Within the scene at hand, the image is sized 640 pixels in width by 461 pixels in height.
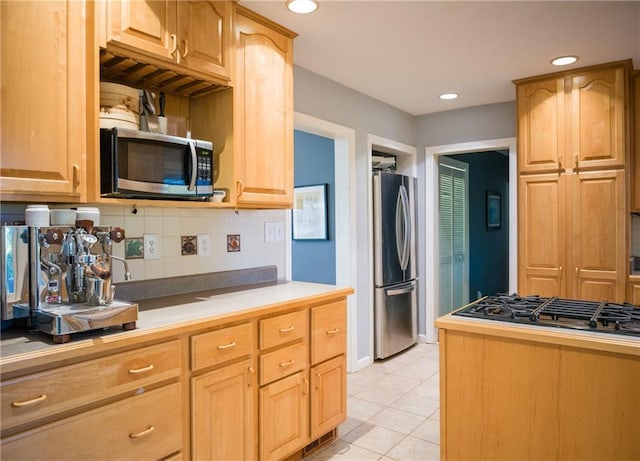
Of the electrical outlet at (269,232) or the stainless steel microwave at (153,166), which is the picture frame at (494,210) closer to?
the electrical outlet at (269,232)

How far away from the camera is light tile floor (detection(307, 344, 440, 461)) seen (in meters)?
2.42

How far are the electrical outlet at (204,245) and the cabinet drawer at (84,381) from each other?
85 cm

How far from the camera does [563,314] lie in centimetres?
188

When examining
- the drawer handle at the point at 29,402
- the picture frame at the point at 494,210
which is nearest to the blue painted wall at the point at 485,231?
the picture frame at the point at 494,210

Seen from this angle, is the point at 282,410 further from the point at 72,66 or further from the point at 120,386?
the point at 72,66

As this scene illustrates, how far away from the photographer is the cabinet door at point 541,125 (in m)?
3.29

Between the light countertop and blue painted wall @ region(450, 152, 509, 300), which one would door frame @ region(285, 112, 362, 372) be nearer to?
the light countertop

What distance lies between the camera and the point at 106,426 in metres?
1.45

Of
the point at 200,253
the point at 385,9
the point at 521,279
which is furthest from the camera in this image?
the point at 521,279

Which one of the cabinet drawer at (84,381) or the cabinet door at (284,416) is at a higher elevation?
the cabinet drawer at (84,381)

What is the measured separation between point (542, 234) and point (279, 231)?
2064 millimetres

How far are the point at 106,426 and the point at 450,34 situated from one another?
8.65 ft

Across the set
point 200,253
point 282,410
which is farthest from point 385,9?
point 282,410

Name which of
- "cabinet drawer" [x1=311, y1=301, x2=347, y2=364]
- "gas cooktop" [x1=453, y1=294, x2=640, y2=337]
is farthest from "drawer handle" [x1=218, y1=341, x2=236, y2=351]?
"gas cooktop" [x1=453, y1=294, x2=640, y2=337]
